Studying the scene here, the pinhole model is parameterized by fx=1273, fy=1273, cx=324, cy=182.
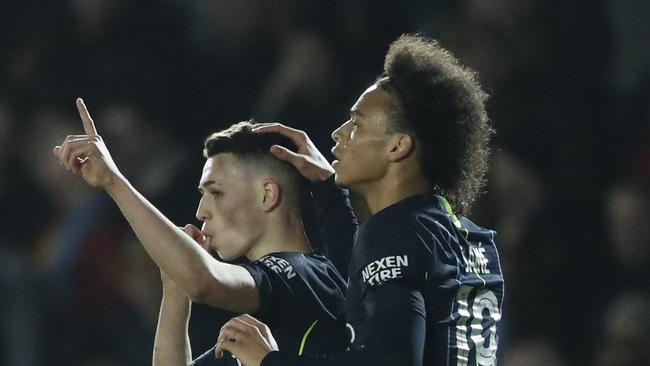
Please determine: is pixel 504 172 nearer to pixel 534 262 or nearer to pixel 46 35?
pixel 534 262

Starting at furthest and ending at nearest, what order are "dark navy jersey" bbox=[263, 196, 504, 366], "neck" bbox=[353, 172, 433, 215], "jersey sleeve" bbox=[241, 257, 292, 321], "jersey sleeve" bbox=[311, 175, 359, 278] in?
"jersey sleeve" bbox=[311, 175, 359, 278], "jersey sleeve" bbox=[241, 257, 292, 321], "neck" bbox=[353, 172, 433, 215], "dark navy jersey" bbox=[263, 196, 504, 366]

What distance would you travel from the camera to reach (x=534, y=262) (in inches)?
238

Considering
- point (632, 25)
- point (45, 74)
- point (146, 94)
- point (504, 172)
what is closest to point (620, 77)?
point (632, 25)

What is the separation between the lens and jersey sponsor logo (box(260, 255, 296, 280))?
375cm

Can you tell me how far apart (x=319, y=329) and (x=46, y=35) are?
379cm

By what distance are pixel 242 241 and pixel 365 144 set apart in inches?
26.7

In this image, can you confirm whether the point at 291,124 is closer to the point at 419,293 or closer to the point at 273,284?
the point at 273,284

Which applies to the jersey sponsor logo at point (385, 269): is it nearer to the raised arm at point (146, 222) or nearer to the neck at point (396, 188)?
the neck at point (396, 188)

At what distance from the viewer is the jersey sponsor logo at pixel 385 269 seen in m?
3.12

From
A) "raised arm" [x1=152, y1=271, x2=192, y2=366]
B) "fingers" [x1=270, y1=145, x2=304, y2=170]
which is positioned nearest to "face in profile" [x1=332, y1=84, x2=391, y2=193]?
"fingers" [x1=270, y1=145, x2=304, y2=170]

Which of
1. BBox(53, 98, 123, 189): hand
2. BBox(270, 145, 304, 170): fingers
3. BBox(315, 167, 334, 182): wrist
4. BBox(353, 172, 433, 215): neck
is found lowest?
BBox(53, 98, 123, 189): hand

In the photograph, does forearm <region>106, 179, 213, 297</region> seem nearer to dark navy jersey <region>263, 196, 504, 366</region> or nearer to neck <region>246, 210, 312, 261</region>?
dark navy jersey <region>263, 196, 504, 366</region>

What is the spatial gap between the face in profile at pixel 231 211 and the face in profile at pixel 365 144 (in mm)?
516

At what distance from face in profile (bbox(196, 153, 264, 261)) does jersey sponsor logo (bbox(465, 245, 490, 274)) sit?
2.87 ft
